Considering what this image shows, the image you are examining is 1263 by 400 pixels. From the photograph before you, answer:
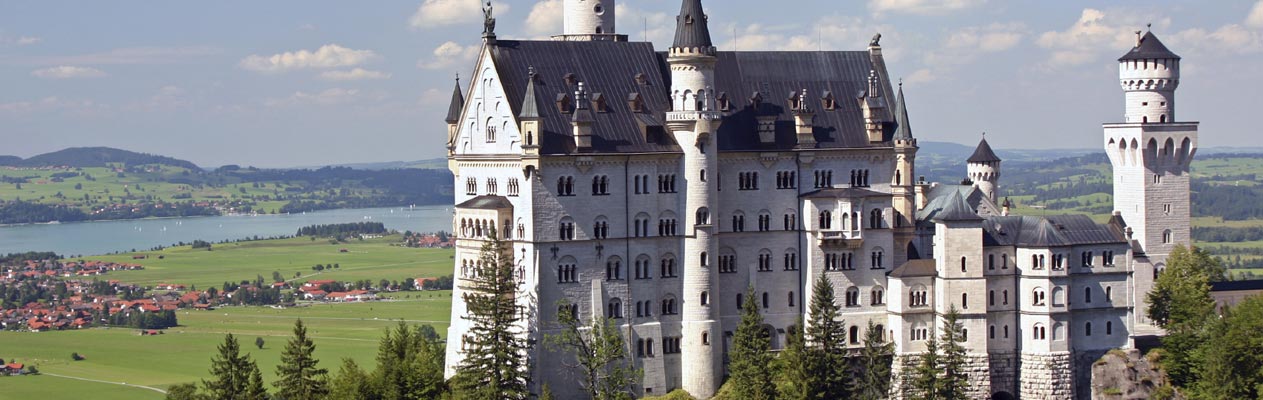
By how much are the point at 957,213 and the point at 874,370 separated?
9456 mm

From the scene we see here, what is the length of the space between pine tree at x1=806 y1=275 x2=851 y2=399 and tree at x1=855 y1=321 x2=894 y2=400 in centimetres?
128

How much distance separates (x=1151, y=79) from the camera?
118m

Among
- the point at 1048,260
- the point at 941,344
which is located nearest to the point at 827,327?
the point at 941,344

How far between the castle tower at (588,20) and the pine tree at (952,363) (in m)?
23.9

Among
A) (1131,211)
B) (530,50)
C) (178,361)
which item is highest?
(530,50)

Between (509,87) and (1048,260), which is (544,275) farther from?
(1048,260)

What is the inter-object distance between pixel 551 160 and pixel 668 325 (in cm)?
1163

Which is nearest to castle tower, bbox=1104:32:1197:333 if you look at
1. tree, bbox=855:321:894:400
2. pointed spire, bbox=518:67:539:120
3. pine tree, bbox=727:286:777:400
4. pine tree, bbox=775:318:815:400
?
tree, bbox=855:321:894:400

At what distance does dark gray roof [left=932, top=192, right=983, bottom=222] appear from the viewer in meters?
105

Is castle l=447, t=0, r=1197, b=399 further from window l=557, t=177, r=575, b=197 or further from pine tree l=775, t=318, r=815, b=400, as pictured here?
pine tree l=775, t=318, r=815, b=400

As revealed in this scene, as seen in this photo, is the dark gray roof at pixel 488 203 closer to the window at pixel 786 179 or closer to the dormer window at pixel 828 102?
the window at pixel 786 179

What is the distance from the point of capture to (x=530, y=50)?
4026 inches

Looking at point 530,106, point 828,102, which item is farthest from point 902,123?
point 530,106

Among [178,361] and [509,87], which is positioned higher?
[509,87]
